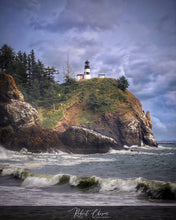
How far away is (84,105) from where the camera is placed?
55.5 meters

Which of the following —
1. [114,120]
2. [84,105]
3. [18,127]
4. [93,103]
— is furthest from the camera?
[84,105]

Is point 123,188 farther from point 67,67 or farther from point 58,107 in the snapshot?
point 67,67

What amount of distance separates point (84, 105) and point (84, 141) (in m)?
23.4

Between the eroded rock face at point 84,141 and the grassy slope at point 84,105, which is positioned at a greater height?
the grassy slope at point 84,105

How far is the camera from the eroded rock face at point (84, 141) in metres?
32.1

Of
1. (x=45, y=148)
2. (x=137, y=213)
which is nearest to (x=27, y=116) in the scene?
(x=45, y=148)

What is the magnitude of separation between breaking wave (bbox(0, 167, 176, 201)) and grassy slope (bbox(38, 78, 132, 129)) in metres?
38.3

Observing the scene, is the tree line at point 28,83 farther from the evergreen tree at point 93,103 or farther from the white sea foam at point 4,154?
the white sea foam at point 4,154

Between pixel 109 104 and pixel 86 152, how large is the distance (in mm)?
25196

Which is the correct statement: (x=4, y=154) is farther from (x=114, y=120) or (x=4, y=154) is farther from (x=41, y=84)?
(x=41, y=84)

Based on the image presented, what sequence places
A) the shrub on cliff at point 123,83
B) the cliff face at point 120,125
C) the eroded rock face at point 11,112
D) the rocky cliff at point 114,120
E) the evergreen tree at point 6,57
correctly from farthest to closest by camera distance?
the shrub on cliff at point 123,83 → the evergreen tree at point 6,57 → the rocky cliff at point 114,120 → the cliff face at point 120,125 → the eroded rock face at point 11,112

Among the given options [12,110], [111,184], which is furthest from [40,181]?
[12,110]

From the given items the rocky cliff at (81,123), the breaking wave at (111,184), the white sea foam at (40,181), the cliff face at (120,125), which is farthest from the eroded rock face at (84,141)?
the white sea foam at (40,181)

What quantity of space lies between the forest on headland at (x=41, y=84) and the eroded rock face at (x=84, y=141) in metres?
19.7
